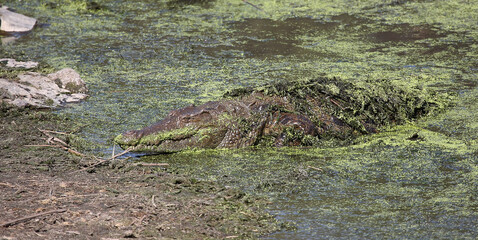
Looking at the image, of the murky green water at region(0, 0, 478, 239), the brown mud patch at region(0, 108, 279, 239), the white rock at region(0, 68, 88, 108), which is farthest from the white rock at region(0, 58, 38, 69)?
the brown mud patch at region(0, 108, 279, 239)

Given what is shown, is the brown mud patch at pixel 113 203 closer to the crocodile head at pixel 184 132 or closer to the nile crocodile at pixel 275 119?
the crocodile head at pixel 184 132

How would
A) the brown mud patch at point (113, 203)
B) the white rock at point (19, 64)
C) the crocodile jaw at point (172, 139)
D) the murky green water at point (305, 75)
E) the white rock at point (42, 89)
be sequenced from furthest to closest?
the white rock at point (19, 64), the white rock at point (42, 89), the crocodile jaw at point (172, 139), the murky green water at point (305, 75), the brown mud patch at point (113, 203)

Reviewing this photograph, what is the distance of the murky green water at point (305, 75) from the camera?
425cm

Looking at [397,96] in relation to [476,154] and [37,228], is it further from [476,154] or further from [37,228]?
[37,228]

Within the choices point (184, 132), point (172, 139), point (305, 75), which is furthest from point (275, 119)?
point (305, 75)

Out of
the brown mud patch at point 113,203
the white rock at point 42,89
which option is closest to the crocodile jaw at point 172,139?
the brown mud patch at point 113,203

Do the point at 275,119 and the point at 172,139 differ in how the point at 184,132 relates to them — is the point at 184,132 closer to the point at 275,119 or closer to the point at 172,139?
the point at 172,139

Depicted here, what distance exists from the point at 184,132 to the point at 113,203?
1597 millimetres

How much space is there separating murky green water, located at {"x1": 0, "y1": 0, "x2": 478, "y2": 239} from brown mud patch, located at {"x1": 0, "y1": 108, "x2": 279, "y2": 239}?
0.29m

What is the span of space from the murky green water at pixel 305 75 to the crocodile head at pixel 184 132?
7.0 inches

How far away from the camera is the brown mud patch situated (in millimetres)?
3729

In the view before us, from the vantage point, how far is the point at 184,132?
5.58 meters

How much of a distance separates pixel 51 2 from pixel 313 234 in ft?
34.7

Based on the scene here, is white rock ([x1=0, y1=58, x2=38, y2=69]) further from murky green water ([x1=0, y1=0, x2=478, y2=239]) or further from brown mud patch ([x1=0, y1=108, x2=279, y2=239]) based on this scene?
brown mud patch ([x1=0, y1=108, x2=279, y2=239])
